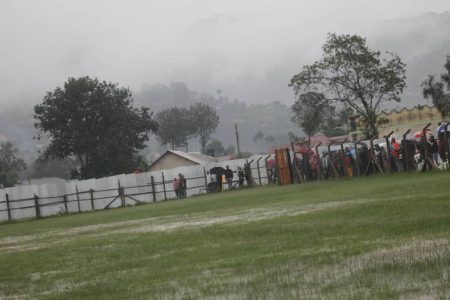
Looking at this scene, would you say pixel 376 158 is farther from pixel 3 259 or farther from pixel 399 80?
pixel 399 80


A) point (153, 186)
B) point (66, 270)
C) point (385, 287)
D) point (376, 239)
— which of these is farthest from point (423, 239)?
point (153, 186)

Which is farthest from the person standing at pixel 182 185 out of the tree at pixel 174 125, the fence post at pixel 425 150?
the tree at pixel 174 125

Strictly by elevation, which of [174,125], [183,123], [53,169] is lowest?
[53,169]

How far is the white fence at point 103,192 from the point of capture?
4206cm

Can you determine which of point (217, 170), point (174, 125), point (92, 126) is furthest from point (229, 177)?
point (174, 125)

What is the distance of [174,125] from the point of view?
435 feet

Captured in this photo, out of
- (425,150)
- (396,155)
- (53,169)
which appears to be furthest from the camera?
(53,169)

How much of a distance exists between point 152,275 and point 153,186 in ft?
123

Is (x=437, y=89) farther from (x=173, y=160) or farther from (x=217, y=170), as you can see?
(x=173, y=160)

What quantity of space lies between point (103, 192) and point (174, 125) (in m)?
85.6

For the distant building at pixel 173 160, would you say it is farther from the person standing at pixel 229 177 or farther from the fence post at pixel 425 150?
the fence post at pixel 425 150

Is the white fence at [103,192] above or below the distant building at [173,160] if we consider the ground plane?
below

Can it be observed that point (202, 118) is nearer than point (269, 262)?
No

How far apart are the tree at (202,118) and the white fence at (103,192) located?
279ft
